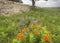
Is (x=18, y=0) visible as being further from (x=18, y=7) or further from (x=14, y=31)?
(x=14, y=31)

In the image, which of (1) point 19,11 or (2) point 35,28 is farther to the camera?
(1) point 19,11

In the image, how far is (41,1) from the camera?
18984 millimetres

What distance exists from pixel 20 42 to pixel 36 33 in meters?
0.50

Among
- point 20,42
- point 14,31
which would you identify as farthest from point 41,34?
point 14,31

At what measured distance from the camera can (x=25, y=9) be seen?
15156 millimetres

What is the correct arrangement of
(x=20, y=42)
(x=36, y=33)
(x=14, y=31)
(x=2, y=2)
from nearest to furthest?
(x=20, y=42) → (x=36, y=33) → (x=14, y=31) → (x=2, y=2)

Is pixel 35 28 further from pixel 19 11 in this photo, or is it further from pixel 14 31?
pixel 19 11

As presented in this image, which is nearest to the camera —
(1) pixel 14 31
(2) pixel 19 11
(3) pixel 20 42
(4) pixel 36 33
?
(3) pixel 20 42

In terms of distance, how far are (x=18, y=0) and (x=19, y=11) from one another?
4.24 meters

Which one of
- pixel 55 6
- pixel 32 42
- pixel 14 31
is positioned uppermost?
pixel 32 42

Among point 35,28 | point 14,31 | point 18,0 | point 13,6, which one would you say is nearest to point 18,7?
point 13,6

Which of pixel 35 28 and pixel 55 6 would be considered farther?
pixel 55 6

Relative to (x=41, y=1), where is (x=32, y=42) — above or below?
above

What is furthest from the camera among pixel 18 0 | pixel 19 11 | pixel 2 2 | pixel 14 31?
pixel 18 0
